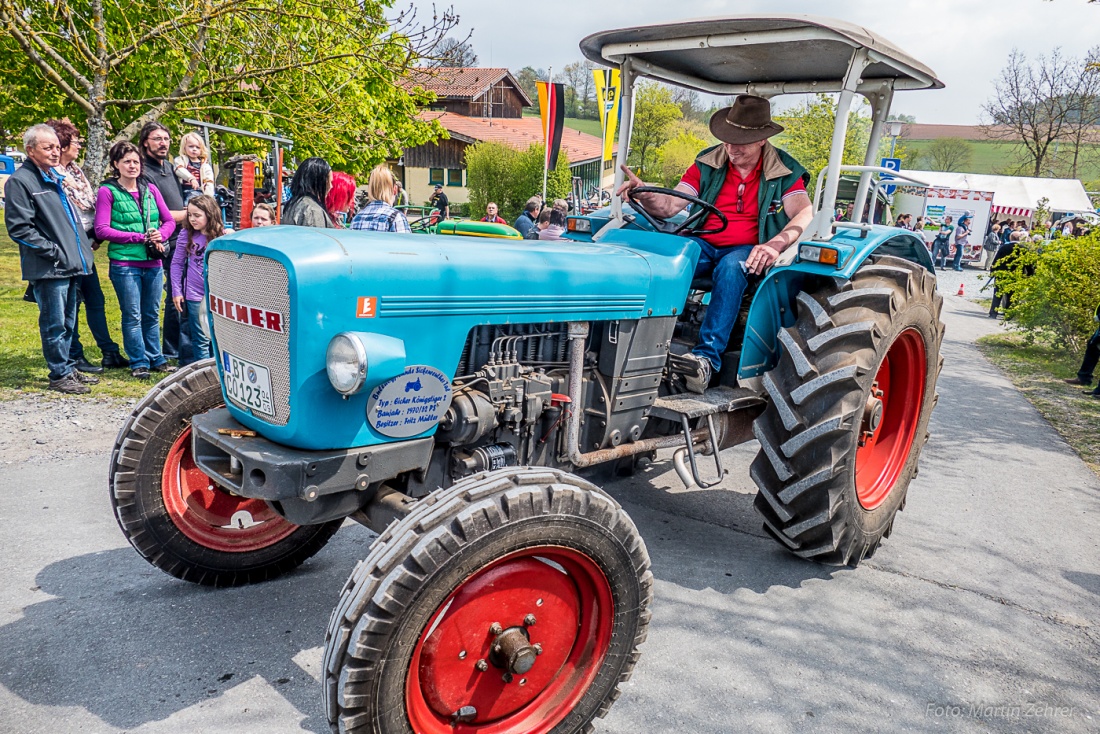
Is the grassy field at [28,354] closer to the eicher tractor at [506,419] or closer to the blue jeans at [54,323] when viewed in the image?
the blue jeans at [54,323]

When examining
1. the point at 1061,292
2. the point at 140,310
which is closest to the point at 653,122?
the point at 1061,292

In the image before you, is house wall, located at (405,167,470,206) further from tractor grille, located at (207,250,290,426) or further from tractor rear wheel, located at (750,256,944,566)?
tractor grille, located at (207,250,290,426)

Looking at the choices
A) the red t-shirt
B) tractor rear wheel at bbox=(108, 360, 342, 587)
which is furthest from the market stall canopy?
tractor rear wheel at bbox=(108, 360, 342, 587)

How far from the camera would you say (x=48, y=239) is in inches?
214

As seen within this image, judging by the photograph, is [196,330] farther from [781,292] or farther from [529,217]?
[529,217]

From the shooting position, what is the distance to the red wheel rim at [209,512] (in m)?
3.07

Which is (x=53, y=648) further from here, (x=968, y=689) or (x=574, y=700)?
(x=968, y=689)

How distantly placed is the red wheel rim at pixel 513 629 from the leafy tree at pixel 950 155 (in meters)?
58.7

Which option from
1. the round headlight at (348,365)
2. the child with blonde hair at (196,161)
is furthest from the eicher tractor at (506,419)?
the child with blonde hair at (196,161)

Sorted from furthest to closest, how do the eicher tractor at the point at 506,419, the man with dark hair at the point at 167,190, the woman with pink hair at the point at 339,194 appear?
the man with dark hair at the point at 167,190, the woman with pink hair at the point at 339,194, the eicher tractor at the point at 506,419

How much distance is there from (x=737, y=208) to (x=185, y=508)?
3.00 metres

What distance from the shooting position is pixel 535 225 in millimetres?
11820

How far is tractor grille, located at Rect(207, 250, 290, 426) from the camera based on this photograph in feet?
7.54

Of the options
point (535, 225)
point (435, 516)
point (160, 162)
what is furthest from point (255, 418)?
point (535, 225)
